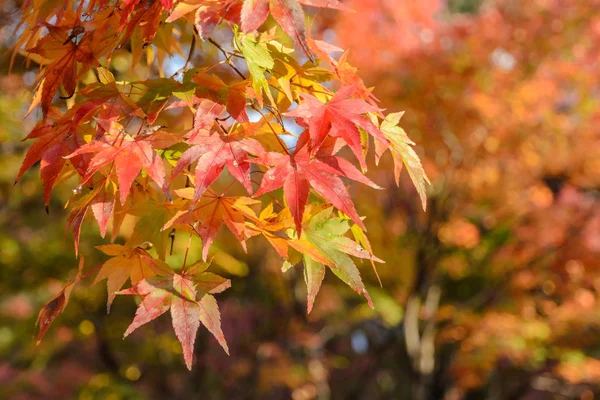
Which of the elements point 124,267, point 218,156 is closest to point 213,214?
point 218,156

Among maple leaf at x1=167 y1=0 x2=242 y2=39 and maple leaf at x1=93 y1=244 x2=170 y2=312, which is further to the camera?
maple leaf at x1=93 y1=244 x2=170 y2=312

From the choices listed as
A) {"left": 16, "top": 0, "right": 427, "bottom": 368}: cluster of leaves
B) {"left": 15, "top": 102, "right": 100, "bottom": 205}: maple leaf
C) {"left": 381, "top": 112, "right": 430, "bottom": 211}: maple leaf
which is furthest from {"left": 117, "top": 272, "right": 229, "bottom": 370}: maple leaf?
{"left": 381, "top": 112, "right": 430, "bottom": 211}: maple leaf

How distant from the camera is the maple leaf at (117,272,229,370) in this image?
2.82 feet

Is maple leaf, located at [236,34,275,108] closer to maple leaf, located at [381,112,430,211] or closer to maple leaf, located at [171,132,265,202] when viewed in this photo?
maple leaf, located at [171,132,265,202]

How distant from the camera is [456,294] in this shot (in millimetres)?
7496

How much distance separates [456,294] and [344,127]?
7.06 metres

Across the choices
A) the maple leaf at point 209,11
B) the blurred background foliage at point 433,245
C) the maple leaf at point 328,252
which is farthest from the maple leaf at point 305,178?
the blurred background foliage at point 433,245

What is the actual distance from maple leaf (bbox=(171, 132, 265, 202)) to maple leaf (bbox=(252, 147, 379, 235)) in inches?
1.0

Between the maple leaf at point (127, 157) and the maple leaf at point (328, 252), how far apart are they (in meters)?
0.26

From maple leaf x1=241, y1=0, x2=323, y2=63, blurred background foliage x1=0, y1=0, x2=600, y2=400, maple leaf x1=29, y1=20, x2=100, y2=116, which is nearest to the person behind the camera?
maple leaf x1=241, y1=0, x2=323, y2=63

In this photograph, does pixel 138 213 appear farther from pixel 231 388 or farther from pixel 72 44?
pixel 231 388

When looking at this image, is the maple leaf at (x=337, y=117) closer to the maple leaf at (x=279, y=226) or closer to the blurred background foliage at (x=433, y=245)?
the maple leaf at (x=279, y=226)

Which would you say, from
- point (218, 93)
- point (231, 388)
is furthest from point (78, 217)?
point (231, 388)

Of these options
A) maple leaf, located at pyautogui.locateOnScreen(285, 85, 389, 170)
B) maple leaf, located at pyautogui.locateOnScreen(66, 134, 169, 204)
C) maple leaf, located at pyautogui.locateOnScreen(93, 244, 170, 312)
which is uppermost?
maple leaf, located at pyautogui.locateOnScreen(285, 85, 389, 170)
